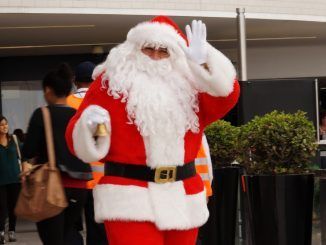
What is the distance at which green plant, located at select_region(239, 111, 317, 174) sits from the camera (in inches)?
266

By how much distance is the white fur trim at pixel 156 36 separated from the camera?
504 cm

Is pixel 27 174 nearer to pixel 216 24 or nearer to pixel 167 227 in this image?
pixel 167 227

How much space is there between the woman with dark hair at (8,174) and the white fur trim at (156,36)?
702 centimetres

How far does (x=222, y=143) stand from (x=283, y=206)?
1.78m

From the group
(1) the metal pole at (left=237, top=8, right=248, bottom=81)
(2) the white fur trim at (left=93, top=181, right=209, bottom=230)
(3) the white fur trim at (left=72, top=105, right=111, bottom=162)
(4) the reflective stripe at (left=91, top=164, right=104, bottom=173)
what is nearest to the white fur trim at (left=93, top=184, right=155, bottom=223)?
(2) the white fur trim at (left=93, top=181, right=209, bottom=230)

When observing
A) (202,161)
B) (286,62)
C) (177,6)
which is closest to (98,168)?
(202,161)

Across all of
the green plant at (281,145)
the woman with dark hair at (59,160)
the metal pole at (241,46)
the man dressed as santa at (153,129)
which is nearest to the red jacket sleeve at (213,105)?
the man dressed as santa at (153,129)

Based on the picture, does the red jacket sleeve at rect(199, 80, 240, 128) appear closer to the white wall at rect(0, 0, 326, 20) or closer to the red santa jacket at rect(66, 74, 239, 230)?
the red santa jacket at rect(66, 74, 239, 230)

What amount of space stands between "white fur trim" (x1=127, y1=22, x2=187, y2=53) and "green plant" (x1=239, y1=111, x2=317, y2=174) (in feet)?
6.39

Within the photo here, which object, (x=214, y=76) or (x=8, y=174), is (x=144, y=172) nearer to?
(x=214, y=76)

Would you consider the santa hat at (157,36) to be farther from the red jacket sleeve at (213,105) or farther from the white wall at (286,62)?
the white wall at (286,62)

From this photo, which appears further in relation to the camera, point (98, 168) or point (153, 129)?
point (98, 168)

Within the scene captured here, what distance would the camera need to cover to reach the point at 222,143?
8.27m

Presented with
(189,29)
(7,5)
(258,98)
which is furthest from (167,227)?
(7,5)
